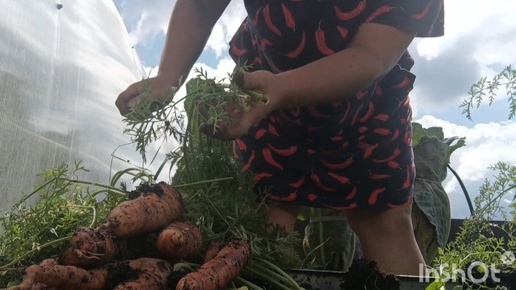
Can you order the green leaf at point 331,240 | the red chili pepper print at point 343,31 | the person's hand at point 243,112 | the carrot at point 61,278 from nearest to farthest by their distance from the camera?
the carrot at point 61,278
the person's hand at point 243,112
the red chili pepper print at point 343,31
the green leaf at point 331,240

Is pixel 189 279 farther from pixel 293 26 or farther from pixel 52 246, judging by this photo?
pixel 293 26

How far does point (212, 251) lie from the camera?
0.72 m

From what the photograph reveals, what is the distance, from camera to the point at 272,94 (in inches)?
28.2

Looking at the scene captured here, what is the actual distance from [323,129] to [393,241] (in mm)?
294

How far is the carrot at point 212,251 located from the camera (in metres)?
0.71

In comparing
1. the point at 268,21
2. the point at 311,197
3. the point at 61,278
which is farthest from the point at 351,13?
the point at 61,278

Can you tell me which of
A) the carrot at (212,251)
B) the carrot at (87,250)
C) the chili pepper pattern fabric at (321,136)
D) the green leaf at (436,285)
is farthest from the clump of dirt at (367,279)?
the chili pepper pattern fabric at (321,136)

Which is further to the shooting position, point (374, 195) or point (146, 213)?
point (374, 195)

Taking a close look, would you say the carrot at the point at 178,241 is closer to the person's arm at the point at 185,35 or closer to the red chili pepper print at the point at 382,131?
the person's arm at the point at 185,35

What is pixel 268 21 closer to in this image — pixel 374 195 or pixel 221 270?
pixel 374 195

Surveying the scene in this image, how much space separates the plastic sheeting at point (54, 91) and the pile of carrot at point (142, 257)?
686 millimetres

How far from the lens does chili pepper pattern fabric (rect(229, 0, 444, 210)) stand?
1114 mm

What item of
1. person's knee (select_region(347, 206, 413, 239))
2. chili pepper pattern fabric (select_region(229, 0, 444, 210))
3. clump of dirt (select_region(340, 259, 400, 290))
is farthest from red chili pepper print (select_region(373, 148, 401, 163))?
clump of dirt (select_region(340, 259, 400, 290))

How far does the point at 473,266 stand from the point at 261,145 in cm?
57
